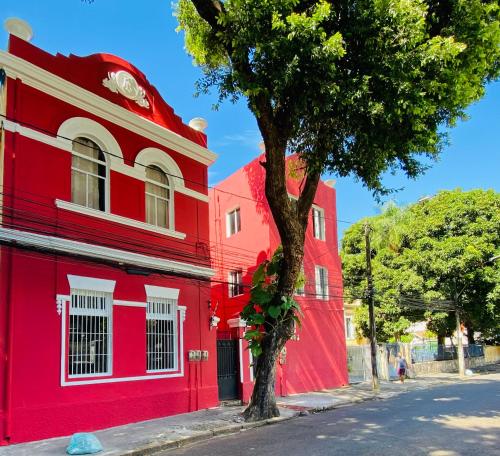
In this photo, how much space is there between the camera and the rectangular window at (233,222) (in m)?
21.1

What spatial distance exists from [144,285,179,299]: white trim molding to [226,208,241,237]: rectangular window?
7223 millimetres

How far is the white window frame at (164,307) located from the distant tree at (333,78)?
2.32 m

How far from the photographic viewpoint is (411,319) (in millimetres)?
28844

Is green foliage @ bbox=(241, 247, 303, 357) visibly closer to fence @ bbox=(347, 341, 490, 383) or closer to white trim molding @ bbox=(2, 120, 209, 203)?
white trim molding @ bbox=(2, 120, 209, 203)

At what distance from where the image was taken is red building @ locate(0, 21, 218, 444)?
413 inches

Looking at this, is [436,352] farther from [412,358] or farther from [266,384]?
[266,384]

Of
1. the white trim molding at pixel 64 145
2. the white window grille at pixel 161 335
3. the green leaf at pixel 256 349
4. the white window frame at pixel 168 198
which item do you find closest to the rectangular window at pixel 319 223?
the white trim molding at pixel 64 145

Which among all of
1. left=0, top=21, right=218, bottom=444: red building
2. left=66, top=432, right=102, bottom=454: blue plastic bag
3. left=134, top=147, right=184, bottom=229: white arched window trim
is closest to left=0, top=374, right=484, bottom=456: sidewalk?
left=66, top=432, right=102, bottom=454: blue plastic bag

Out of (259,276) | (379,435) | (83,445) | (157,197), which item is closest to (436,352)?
(259,276)

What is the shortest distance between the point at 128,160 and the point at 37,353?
5380 mm

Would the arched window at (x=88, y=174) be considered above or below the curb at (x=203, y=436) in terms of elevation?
above

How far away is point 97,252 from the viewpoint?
466 inches

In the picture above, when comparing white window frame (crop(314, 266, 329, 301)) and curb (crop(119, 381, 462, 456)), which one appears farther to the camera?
white window frame (crop(314, 266, 329, 301))

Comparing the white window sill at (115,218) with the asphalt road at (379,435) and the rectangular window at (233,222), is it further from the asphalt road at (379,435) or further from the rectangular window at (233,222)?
the rectangular window at (233,222)
